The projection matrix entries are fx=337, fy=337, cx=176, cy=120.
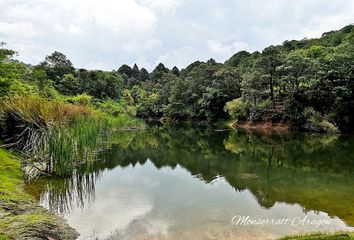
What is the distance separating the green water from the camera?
7.87 meters

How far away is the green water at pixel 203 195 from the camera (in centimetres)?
787

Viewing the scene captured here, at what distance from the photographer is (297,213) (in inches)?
348

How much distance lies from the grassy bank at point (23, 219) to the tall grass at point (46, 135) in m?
1.64

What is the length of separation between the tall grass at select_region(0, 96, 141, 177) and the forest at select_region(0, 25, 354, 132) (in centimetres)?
222

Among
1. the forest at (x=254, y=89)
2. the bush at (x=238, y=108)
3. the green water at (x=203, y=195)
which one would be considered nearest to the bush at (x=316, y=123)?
the forest at (x=254, y=89)

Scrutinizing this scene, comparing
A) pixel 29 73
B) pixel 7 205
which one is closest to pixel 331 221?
pixel 7 205

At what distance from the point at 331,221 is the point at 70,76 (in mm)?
40187

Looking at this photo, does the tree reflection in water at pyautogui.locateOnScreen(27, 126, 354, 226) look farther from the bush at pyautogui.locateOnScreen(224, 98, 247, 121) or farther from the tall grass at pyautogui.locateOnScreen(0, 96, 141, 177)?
the bush at pyautogui.locateOnScreen(224, 98, 247, 121)

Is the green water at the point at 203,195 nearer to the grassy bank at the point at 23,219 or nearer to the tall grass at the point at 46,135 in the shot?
the grassy bank at the point at 23,219

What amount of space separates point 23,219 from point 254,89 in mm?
32785

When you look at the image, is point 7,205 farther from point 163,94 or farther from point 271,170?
point 163,94

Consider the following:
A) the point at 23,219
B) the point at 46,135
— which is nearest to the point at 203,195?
the point at 23,219

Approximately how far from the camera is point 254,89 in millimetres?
36938

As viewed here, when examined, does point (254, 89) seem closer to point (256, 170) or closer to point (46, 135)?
point (256, 170)
